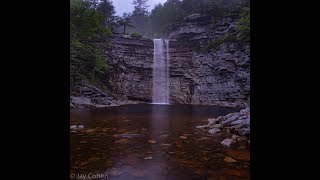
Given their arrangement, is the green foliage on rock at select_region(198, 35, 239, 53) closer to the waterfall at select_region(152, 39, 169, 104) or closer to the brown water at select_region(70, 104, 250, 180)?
the waterfall at select_region(152, 39, 169, 104)

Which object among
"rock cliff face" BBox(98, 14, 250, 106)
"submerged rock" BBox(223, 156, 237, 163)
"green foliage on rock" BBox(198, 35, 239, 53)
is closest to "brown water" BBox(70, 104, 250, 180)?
"submerged rock" BBox(223, 156, 237, 163)

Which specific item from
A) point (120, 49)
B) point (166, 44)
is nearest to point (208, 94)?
point (166, 44)

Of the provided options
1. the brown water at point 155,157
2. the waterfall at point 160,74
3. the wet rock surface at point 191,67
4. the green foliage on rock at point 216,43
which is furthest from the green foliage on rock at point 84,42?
the brown water at point 155,157

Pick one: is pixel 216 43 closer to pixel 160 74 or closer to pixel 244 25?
pixel 244 25

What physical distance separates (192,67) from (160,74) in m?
3.23

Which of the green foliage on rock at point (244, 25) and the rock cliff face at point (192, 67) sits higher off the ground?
the green foliage on rock at point (244, 25)

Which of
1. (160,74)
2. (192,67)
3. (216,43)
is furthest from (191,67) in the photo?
(216,43)

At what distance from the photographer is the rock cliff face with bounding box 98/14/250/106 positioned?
69.9 feet

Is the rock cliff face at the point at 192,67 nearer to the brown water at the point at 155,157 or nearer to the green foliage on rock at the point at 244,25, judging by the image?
the green foliage on rock at the point at 244,25

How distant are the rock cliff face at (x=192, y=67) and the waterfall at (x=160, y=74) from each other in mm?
405

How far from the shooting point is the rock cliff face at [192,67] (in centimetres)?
2130

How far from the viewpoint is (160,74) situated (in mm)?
23641
